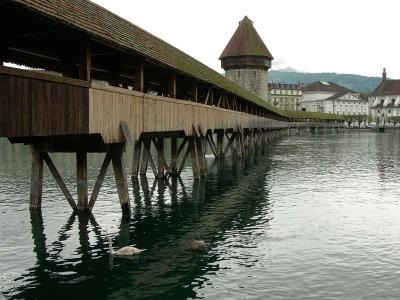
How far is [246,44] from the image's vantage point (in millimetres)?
79438

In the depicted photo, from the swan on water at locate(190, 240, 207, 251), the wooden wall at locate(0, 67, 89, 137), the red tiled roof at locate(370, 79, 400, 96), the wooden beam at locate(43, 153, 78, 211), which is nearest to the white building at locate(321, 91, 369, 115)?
the red tiled roof at locate(370, 79, 400, 96)

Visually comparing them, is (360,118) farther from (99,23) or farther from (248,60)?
(99,23)

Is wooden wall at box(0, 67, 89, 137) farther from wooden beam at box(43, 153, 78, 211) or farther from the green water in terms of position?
wooden beam at box(43, 153, 78, 211)

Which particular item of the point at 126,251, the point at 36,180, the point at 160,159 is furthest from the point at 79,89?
the point at 160,159

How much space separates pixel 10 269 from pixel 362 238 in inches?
386

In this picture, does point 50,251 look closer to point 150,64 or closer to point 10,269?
point 10,269

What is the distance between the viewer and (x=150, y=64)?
17016 millimetres

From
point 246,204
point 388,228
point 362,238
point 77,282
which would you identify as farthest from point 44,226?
point 388,228

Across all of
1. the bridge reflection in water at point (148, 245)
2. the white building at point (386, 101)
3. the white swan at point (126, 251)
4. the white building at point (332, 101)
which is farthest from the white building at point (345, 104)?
the white swan at point (126, 251)

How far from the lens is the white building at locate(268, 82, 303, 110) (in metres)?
147

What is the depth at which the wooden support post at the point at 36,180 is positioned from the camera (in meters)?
16.1

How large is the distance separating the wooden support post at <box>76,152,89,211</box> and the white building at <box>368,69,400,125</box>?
152 m

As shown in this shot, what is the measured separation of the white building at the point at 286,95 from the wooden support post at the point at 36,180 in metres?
132

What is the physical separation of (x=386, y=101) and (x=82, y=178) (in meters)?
160
